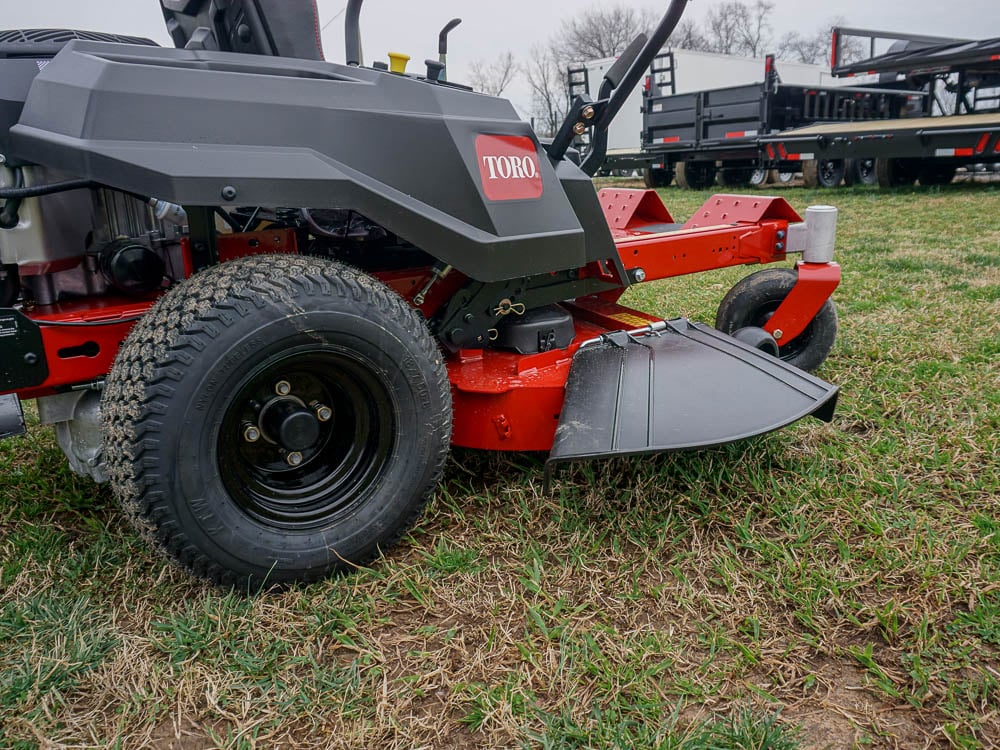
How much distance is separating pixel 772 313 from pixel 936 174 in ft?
34.9

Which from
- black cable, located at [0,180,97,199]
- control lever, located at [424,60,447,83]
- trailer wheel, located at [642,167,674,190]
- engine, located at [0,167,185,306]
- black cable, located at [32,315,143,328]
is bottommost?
black cable, located at [32,315,143,328]

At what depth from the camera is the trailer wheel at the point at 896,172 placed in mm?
11641

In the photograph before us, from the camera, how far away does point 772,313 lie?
11.1 feet

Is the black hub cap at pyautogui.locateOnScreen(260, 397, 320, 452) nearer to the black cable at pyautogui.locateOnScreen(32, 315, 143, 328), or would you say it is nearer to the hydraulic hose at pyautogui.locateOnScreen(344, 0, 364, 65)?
the black cable at pyautogui.locateOnScreen(32, 315, 143, 328)

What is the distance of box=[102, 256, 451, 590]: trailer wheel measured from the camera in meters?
1.67

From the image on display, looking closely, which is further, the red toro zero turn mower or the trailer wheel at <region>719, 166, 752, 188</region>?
the trailer wheel at <region>719, 166, 752, 188</region>

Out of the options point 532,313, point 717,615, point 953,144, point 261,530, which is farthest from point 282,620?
point 953,144

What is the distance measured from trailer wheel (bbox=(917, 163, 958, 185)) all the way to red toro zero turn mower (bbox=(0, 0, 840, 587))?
11.2 m

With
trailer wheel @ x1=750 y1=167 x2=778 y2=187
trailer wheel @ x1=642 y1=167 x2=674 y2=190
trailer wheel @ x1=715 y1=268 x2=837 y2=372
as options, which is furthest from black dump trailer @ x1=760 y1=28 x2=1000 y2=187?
trailer wheel @ x1=715 y1=268 x2=837 y2=372

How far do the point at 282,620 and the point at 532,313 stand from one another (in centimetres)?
125

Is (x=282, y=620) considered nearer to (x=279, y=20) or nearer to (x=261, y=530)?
(x=261, y=530)

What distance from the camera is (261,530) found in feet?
6.10

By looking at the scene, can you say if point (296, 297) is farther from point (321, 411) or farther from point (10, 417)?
point (10, 417)

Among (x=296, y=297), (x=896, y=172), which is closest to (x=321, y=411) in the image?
(x=296, y=297)
